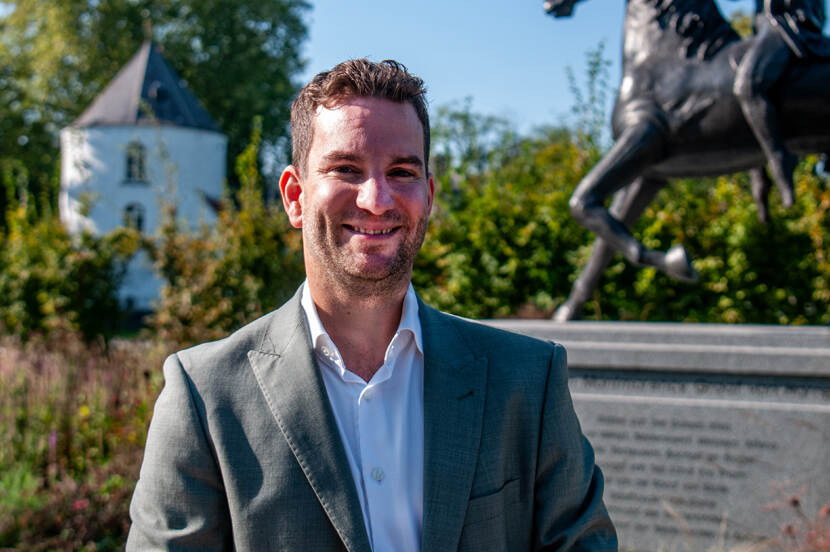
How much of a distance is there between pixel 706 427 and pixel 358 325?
128 inches

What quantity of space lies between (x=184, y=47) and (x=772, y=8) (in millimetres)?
33365

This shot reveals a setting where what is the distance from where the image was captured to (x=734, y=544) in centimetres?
426

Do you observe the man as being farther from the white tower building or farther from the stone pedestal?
the white tower building

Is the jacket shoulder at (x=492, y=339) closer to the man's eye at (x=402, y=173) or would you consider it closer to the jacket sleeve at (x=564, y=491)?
the jacket sleeve at (x=564, y=491)

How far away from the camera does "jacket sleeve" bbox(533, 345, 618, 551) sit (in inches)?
63.7

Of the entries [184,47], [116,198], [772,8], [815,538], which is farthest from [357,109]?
[184,47]

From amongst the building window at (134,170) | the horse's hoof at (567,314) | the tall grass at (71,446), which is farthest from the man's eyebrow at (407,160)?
the building window at (134,170)

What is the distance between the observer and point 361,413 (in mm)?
1613

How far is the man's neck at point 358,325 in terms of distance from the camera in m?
1.67

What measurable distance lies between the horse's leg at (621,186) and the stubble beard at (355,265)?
3376 mm

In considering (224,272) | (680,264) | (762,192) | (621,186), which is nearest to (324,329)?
(680,264)

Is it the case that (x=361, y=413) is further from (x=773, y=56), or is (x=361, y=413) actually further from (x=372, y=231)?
(x=773, y=56)

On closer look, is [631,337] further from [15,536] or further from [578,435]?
[15,536]

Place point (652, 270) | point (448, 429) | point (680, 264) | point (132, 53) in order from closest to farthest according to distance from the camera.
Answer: point (448, 429) → point (680, 264) → point (652, 270) → point (132, 53)
